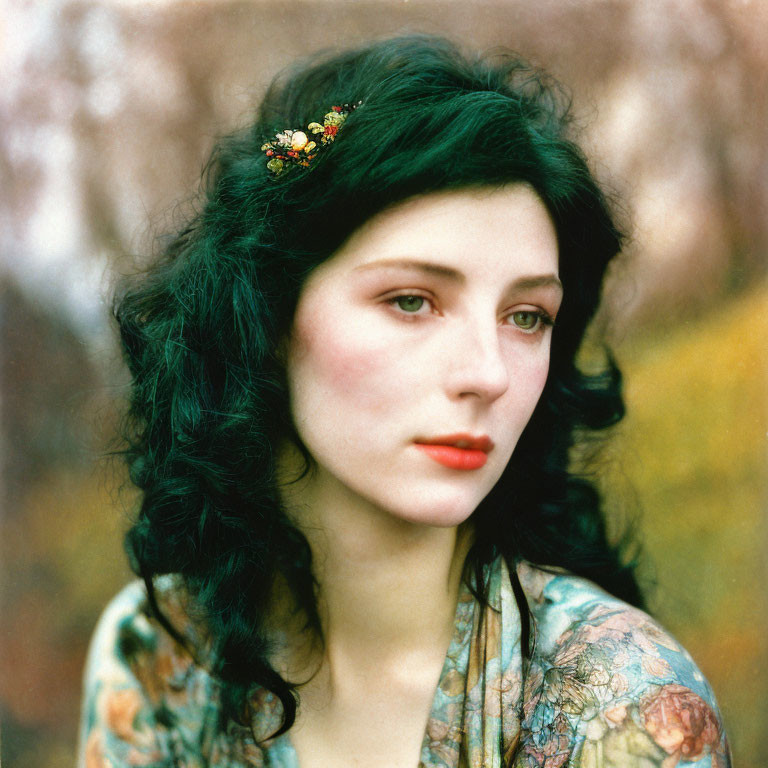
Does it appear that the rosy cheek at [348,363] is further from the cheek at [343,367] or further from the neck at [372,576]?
the neck at [372,576]

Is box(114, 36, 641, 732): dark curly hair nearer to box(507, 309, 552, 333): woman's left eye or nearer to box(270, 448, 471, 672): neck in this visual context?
box(270, 448, 471, 672): neck

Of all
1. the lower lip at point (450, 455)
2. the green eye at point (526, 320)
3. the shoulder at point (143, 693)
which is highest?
the green eye at point (526, 320)

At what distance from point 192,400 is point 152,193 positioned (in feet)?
1.90

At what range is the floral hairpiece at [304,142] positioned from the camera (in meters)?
1.19

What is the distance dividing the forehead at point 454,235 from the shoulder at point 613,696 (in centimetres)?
60

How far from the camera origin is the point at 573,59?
1.59 m

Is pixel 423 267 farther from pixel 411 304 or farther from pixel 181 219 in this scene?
pixel 181 219

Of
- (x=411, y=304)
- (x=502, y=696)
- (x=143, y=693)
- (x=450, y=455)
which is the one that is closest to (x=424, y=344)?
(x=411, y=304)

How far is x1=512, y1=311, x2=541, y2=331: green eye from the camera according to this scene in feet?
4.10

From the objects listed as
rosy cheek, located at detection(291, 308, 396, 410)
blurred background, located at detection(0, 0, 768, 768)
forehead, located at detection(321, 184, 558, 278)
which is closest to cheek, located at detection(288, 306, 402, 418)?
rosy cheek, located at detection(291, 308, 396, 410)

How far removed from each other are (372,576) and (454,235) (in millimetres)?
618

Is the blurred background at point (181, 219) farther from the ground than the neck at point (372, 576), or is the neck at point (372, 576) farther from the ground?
the blurred background at point (181, 219)

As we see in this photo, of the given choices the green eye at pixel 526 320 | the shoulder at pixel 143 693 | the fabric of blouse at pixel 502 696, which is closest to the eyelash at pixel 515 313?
the green eye at pixel 526 320

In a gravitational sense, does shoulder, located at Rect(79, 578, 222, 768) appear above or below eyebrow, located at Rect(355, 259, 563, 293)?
below
